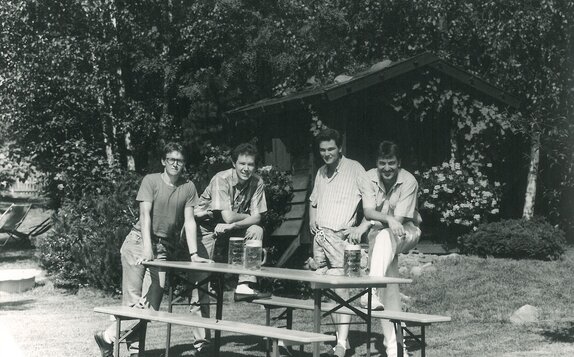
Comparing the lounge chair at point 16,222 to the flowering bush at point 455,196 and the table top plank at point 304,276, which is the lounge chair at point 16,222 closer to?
the flowering bush at point 455,196

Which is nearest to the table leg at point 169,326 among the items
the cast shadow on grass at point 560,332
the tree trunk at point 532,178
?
the cast shadow on grass at point 560,332

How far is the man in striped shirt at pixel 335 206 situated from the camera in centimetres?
739

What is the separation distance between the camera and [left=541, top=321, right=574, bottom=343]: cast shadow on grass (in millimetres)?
8078

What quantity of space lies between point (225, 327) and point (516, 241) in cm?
799

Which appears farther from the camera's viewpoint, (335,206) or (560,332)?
(560,332)

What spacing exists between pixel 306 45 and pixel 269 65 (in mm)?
1461

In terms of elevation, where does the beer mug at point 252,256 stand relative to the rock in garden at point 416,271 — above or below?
above

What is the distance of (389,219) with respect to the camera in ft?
23.2

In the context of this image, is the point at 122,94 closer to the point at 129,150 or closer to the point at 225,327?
the point at 129,150

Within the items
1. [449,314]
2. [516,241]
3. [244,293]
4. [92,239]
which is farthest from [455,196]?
[244,293]

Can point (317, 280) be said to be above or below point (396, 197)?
below

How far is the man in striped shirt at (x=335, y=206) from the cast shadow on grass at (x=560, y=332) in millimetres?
2166

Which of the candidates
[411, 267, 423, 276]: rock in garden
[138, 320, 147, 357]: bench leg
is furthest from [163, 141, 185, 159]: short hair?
[411, 267, 423, 276]: rock in garden

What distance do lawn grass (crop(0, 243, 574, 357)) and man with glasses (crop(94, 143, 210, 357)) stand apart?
2.05 ft
